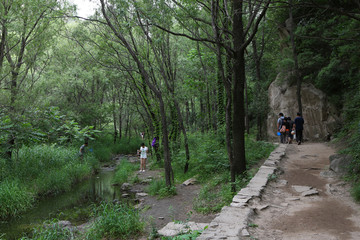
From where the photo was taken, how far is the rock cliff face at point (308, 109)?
1520cm

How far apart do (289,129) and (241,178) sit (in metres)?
8.00

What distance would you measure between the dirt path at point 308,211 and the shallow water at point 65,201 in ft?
21.7

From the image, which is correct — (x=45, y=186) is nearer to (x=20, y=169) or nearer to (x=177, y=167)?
(x=20, y=169)

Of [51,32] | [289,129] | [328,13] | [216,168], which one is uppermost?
[328,13]

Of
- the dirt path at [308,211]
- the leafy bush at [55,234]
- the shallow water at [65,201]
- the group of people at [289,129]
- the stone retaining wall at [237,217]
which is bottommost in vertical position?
the shallow water at [65,201]

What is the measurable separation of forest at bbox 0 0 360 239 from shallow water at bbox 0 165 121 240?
0.41 m

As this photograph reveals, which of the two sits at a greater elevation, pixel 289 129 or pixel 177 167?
pixel 289 129

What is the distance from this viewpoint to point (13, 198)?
8.85 meters

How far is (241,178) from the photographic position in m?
7.05

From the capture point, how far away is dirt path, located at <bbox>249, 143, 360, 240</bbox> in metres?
3.68

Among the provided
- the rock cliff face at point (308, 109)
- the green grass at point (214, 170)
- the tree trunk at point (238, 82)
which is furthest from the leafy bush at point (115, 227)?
the rock cliff face at point (308, 109)

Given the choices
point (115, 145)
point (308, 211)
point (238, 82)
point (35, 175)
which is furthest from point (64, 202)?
point (115, 145)

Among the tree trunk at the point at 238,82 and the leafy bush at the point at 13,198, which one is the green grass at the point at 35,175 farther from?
the tree trunk at the point at 238,82

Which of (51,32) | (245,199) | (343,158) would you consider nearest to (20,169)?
(51,32)
